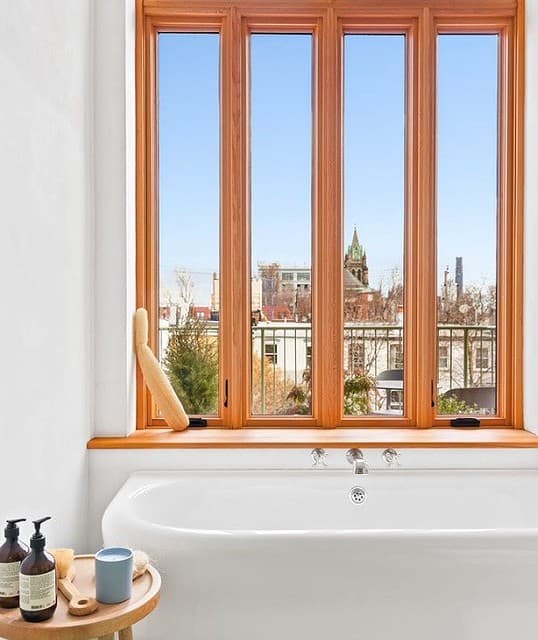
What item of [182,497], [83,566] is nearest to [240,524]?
[182,497]

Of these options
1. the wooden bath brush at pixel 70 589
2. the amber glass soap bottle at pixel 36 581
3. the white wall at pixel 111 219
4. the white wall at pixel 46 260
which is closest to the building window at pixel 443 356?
the white wall at pixel 111 219

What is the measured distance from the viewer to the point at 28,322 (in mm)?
1994

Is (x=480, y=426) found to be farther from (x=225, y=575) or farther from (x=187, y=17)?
(x=187, y=17)

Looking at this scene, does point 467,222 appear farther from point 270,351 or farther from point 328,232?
point 270,351

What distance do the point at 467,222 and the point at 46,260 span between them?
181 centimetres

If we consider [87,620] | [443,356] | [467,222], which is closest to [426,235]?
[467,222]

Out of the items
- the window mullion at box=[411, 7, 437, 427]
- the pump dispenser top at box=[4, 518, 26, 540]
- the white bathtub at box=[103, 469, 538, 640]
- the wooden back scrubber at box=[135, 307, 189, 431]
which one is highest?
the window mullion at box=[411, 7, 437, 427]

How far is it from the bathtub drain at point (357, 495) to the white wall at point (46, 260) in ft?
3.27

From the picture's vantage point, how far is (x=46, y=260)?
84.2 inches

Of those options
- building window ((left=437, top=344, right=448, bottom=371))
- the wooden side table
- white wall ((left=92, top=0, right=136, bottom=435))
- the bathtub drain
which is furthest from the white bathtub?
building window ((left=437, top=344, right=448, bottom=371))

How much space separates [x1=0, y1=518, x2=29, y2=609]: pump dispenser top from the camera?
62.3 inches

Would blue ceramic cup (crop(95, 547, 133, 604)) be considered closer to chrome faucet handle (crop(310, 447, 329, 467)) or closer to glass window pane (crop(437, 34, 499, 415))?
chrome faucet handle (crop(310, 447, 329, 467))

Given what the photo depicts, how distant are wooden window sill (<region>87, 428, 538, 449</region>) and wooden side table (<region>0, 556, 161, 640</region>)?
2.83ft

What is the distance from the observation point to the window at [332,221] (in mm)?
2959
